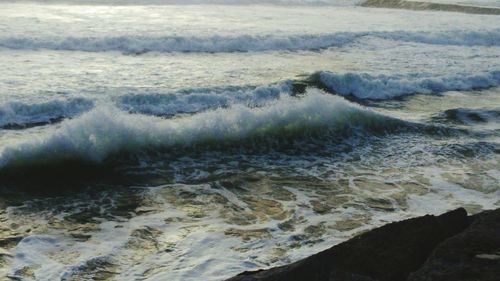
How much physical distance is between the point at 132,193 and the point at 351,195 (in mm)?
3082

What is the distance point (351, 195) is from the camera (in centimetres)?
777

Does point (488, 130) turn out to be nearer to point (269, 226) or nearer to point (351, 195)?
point (351, 195)

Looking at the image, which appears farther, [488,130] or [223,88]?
[223,88]

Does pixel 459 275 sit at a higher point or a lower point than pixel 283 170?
higher

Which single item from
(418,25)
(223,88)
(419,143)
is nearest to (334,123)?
(419,143)

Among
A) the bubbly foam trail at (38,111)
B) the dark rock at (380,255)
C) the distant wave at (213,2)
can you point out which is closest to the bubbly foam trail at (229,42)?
the bubbly foam trail at (38,111)

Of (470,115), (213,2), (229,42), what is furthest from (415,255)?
(213,2)

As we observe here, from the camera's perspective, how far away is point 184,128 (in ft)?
34.1

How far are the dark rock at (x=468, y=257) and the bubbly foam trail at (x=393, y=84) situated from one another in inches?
440

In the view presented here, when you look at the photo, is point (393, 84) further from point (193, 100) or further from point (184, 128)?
point (184, 128)

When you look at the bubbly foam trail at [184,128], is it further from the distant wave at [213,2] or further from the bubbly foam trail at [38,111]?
the distant wave at [213,2]

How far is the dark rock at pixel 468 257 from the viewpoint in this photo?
12.5 ft

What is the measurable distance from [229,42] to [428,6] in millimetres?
26087

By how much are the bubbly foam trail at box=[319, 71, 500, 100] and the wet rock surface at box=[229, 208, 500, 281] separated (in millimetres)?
10949
